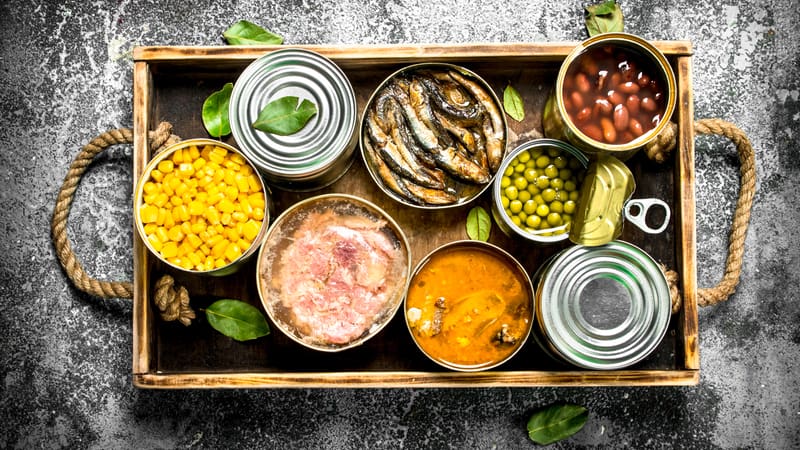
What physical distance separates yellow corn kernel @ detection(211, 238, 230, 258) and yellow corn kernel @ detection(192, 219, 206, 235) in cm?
8

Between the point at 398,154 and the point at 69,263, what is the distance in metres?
1.51

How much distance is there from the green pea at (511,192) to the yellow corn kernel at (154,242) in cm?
135

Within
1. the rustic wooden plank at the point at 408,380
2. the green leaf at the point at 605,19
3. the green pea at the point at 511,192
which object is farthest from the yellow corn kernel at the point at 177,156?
the green leaf at the point at 605,19

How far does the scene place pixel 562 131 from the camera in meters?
2.26

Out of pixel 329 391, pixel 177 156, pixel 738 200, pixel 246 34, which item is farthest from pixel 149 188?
pixel 738 200

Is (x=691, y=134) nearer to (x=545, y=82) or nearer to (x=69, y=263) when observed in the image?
(x=545, y=82)

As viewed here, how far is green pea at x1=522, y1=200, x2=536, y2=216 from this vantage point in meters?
2.30

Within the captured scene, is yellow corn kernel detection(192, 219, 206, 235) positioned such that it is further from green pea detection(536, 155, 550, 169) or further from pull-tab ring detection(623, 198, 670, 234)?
pull-tab ring detection(623, 198, 670, 234)

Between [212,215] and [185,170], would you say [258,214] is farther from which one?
[185,170]

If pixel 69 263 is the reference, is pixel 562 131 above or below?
above

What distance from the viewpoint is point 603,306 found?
2248 millimetres

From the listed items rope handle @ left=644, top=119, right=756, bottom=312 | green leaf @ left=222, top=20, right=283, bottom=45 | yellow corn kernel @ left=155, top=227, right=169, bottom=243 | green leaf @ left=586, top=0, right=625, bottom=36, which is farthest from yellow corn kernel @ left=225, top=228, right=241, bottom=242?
green leaf @ left=586, top=0, right=625, bottom=36

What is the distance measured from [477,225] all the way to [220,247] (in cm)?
101

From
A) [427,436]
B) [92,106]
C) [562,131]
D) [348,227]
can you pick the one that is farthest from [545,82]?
[92,106]
